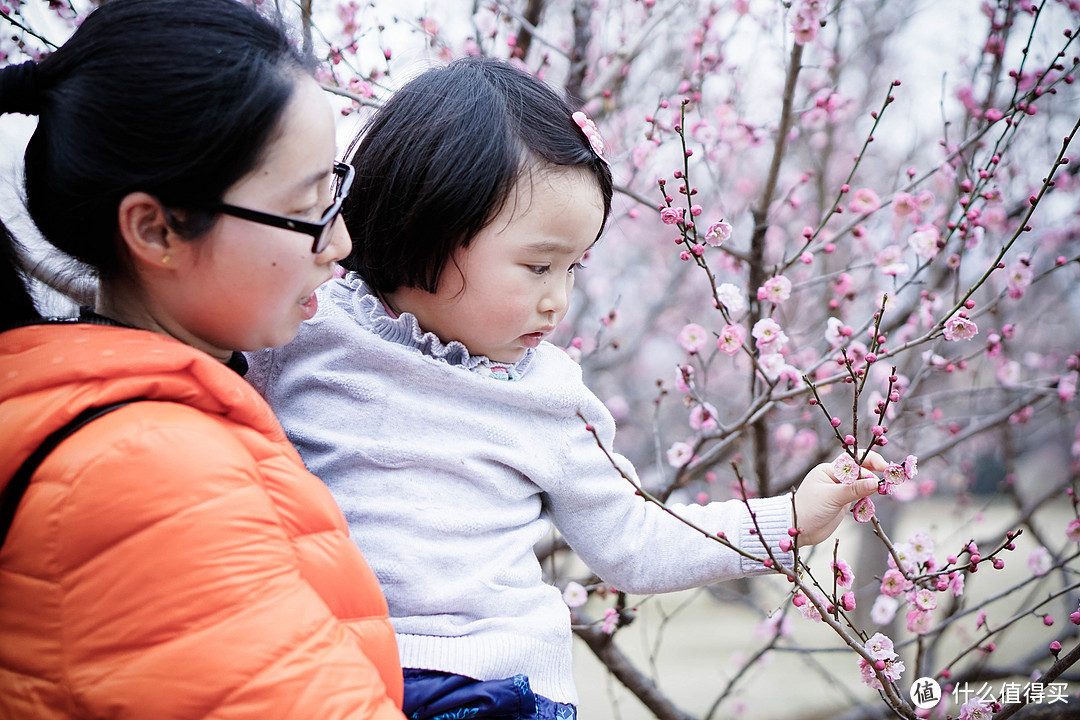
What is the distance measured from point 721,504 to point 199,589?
964mm

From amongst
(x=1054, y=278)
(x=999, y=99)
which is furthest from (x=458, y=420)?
(x=1054, y=278)

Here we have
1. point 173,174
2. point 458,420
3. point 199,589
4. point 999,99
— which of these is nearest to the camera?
point 199,589

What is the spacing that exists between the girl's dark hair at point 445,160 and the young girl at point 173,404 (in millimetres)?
213

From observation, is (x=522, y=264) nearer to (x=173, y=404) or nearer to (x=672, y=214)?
(x=672, y=214)

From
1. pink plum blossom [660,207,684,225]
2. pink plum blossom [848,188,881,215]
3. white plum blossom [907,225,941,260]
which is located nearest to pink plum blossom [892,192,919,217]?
pink plum blossom [848,188,881,215]

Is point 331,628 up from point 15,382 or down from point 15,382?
down

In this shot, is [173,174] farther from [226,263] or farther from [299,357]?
[299,357]

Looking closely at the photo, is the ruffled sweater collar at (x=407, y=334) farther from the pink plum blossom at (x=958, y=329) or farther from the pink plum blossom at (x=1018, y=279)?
the pink plum blossom at (x=1018, y=279)

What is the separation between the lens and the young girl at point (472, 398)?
4.34 feet

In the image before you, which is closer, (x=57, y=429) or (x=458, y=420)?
(x=57, y=429)

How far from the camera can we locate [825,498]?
1.43 meters

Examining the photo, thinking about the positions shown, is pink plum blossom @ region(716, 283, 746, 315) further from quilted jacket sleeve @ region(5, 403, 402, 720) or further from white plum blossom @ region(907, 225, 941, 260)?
quilted jacket sleeve @ region(5, 403, 402, 720)

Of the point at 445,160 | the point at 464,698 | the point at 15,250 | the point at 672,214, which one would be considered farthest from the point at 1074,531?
the point at 15,250

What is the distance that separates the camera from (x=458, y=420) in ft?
4.58
